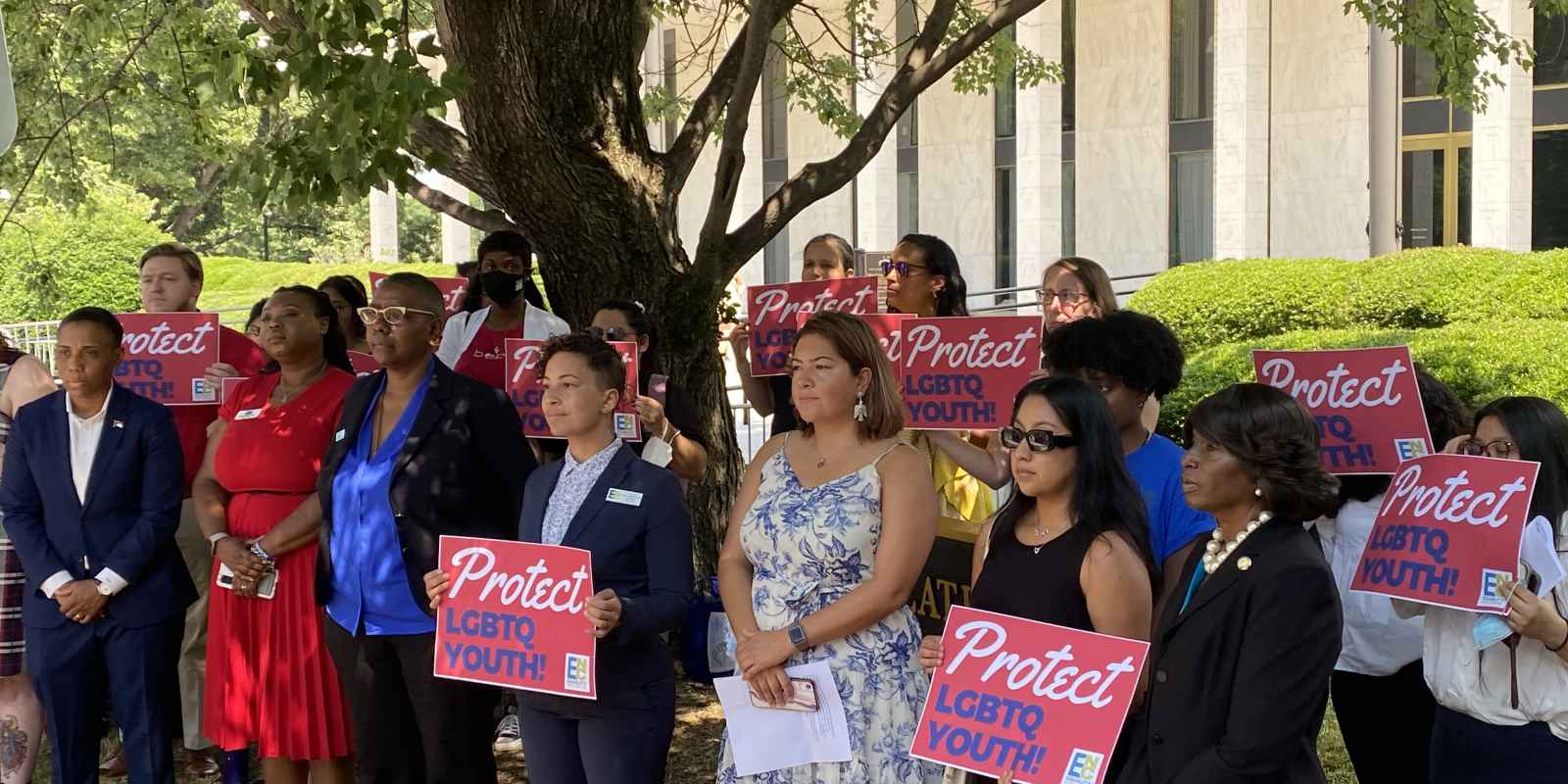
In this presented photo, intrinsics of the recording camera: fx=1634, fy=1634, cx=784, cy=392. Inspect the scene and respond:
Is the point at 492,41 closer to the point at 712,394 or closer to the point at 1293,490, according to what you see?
the point at 712,394

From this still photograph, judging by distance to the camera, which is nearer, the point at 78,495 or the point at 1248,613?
the point at 1248,613

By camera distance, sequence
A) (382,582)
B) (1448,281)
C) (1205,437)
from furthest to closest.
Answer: (1448,281), (382,582), (1205,437)

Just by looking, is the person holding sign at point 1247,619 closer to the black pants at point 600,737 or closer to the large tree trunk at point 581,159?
the black pants at point 600,737

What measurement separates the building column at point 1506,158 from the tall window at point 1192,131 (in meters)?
4.61

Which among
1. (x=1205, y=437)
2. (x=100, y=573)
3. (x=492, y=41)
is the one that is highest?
(x=492, y=41)

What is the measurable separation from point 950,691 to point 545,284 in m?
5.10

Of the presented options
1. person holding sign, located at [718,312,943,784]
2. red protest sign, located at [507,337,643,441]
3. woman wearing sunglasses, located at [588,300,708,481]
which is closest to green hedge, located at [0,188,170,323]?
red protest sign, located at [507,337,643,441]

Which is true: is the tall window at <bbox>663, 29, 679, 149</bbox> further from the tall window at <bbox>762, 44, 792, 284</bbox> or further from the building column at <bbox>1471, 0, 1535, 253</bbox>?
the building column at <bbox>1471, 0, 1535, 253</bbox>

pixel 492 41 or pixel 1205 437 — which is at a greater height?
pixel 492 41

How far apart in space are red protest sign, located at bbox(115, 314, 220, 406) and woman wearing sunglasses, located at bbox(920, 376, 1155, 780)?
4270 mm

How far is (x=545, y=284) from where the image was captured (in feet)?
28.5

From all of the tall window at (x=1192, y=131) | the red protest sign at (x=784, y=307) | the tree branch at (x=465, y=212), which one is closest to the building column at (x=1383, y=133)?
the tree branch at (x=465, y=212)

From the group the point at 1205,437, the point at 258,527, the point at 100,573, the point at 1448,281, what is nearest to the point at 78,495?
the point at 100,573

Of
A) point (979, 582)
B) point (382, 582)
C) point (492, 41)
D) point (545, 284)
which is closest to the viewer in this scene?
point (979, 582)
